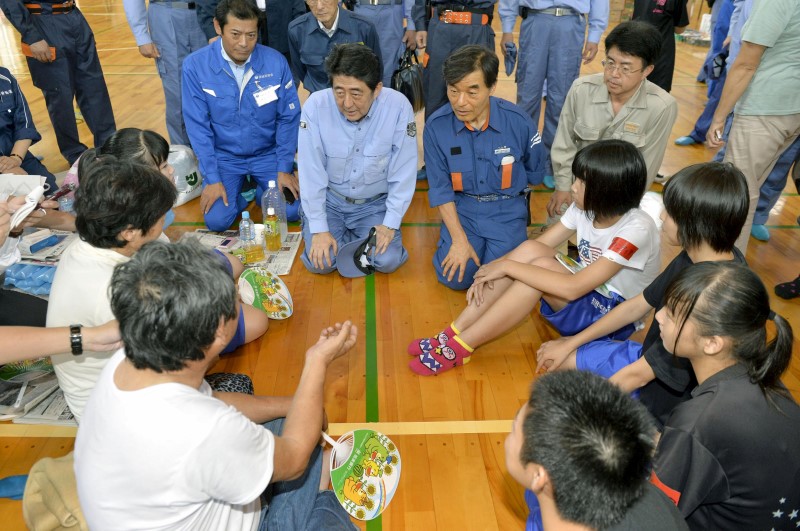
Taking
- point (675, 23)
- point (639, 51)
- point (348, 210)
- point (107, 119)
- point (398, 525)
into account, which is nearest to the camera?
point (398, 525)

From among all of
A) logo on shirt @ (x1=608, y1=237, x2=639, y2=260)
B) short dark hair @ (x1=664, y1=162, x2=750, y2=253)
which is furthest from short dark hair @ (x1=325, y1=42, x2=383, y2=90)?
short dark hair @ (x1=664, y1=162, x2=750, y2=253)

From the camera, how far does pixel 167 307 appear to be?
4.48 feet

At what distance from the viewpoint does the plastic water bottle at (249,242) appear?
377cm

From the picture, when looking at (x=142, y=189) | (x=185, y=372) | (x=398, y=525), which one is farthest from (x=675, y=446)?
(x=142, y=189)

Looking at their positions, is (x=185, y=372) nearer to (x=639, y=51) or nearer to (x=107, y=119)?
(x=639, y=51)

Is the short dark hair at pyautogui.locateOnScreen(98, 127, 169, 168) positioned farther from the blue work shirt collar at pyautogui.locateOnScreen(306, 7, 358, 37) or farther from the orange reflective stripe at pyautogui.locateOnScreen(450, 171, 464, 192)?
the blue work shirt collar at pyautogui.locateOnScreen(306, 7, 358, 37)

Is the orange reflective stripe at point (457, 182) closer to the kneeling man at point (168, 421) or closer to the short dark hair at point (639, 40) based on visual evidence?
the short dark hair at point (639, 40)

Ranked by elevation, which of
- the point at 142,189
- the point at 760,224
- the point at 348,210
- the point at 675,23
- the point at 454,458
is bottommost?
the point at 760,224

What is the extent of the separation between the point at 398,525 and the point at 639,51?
2.70 meters

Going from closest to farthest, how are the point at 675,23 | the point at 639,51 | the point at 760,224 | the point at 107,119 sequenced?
the point at 639,51 → the point at 760,224 → the point at 675,23 → the point at 107,119

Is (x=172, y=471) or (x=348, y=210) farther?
(x=348, y=210)

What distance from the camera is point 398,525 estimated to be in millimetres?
2174

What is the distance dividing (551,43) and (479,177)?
1.80 m

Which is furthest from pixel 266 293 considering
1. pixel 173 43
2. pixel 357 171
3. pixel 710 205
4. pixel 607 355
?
pixel 173 43
